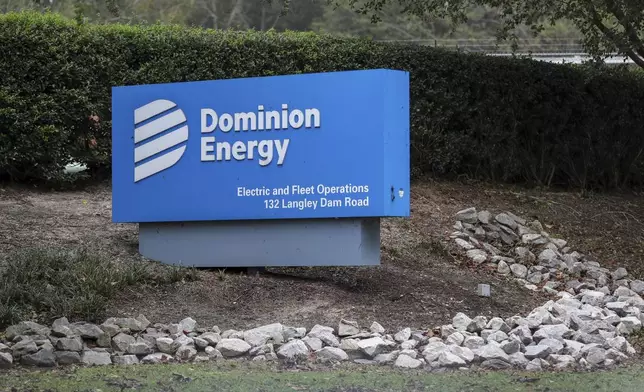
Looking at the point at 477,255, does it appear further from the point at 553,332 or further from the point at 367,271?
the point at 553,332

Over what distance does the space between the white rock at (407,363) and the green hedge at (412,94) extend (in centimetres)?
697

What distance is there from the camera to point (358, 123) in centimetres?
1009

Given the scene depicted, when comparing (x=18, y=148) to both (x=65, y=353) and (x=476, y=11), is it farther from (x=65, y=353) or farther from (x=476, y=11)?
(x=476, y=11)

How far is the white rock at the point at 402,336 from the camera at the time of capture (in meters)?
8.65

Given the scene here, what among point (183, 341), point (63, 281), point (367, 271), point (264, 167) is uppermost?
point (264, 167)

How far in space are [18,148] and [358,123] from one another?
5.20 metres

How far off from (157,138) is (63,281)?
235 cm

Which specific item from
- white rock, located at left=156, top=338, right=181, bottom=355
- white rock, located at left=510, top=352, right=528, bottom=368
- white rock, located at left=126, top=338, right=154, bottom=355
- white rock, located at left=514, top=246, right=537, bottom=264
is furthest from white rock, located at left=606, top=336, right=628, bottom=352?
white rock, located at left=514, top=246, right=537, bottom=264

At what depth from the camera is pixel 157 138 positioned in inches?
432

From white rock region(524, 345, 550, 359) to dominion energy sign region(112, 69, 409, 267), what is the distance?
214 centimetres

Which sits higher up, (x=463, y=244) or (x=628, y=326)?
(x=463, y=244)

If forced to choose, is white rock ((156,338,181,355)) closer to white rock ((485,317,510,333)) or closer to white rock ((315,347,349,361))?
white rock ((315,347,349,361))

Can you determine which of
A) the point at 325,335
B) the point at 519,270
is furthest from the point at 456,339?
the point at 519,270

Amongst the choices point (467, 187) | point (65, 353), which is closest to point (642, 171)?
point (467, 187)
